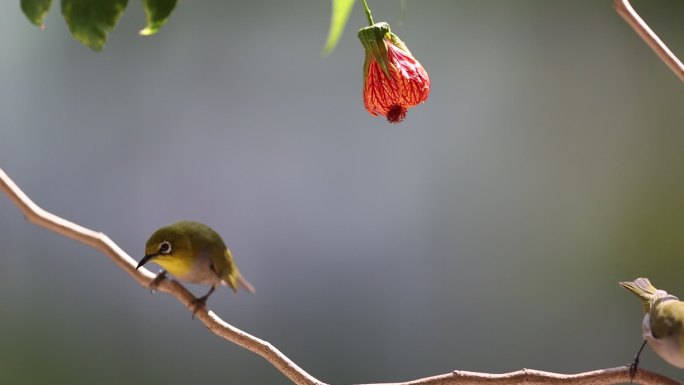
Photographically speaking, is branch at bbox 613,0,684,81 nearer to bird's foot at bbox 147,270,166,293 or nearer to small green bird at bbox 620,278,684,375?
small green bird at bbox 620,278,684,375

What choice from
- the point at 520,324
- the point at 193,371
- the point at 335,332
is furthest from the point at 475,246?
the point at 193,371

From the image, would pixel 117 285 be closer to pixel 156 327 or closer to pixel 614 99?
pixel 156 327

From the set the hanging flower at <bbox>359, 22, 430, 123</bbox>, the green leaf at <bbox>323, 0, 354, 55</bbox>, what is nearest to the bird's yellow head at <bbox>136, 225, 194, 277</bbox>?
the hanging flower at <bbox>359, 22, 430, 123</bbox>

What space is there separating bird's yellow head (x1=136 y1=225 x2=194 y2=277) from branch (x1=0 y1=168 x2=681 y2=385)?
0.73 ft

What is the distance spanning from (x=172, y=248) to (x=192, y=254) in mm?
32

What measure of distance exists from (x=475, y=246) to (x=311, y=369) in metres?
0.65

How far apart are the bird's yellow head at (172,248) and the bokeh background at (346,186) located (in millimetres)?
1256

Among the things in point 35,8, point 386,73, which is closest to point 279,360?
point 386,73

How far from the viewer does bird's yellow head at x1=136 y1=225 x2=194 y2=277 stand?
1.25m

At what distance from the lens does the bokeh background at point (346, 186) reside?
251 centimetres

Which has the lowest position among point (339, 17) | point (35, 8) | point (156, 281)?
point (156, 281)

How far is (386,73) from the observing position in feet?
2.60

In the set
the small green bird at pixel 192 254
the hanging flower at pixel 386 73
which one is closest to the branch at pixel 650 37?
the hanging flower at pixel 386 73

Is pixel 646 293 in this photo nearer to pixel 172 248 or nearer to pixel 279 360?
pixel 279 360
